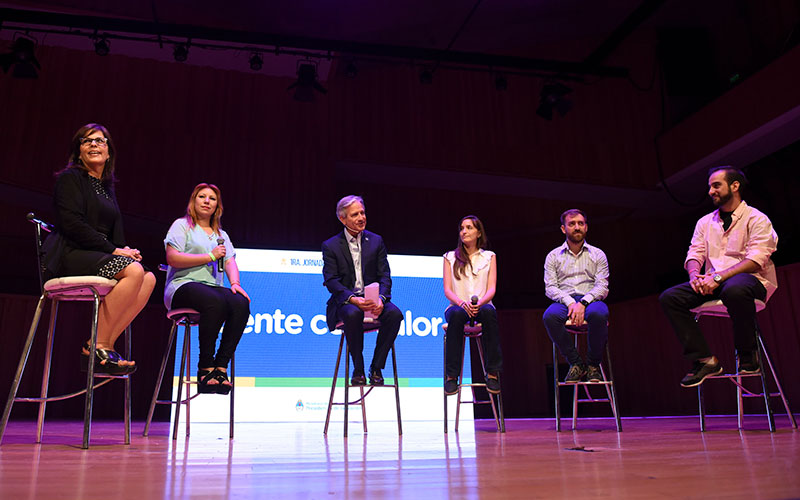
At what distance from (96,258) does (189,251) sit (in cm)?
72

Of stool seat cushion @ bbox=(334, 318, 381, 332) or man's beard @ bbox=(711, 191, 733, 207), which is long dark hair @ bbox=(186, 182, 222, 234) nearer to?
stool seat cushion @ bbox=(334, 318, 381, 332)

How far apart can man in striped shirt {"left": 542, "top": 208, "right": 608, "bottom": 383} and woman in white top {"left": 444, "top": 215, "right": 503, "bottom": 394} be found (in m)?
0.38

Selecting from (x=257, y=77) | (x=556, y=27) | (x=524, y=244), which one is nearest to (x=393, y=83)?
(x=257, y=77)

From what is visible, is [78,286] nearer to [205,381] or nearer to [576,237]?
[205,381]

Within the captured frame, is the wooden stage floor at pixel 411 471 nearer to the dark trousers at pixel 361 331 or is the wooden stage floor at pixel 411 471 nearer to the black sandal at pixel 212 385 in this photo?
the black sandal at pixel 212 385

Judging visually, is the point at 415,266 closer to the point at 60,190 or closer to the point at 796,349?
the point at 60,190

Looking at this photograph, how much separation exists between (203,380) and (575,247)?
2.49 meters

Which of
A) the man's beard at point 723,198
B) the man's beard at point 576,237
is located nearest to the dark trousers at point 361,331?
the man's beard at point 576,237

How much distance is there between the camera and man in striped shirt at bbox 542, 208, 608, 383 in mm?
3389

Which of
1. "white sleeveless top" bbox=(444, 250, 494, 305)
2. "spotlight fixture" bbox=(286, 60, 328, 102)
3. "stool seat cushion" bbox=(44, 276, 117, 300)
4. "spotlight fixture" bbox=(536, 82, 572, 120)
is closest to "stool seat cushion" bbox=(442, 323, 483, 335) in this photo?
"white sleeveless top" bbox=(444, 250, 494, 305)

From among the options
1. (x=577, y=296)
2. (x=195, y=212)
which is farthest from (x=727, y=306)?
(x=195, y=212)

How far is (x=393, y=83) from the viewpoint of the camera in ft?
23.3

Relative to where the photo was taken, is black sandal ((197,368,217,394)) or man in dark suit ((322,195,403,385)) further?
man in dark suit ((322,195,403,385))

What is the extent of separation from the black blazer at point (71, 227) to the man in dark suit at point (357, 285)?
4.18ft
